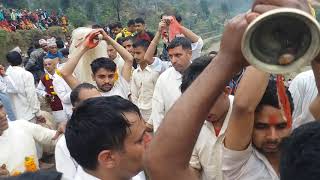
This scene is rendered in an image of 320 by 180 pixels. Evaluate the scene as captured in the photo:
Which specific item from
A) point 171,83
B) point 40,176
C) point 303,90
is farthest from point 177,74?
point 40,176

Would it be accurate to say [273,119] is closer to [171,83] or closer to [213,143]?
[213,143]

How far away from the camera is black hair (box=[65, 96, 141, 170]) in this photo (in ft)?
6.45

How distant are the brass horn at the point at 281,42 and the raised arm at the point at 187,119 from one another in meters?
0.08

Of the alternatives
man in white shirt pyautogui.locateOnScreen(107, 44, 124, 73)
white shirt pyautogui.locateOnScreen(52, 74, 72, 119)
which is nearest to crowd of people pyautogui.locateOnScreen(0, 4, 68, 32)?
man in white shirt pyautogui.locateOnScreen(107, 44, 124, 73)

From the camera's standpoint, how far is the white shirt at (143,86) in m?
5.40

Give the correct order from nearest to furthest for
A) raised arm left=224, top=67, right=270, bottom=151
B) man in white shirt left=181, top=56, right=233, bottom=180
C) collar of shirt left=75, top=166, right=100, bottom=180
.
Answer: raised arm left=224, top=67, right=270, bottom=151 → collar of shirt left=75, top=166, right=100, bottom=180 → man in white shirt left=181, top=56, right=233, bottom=180

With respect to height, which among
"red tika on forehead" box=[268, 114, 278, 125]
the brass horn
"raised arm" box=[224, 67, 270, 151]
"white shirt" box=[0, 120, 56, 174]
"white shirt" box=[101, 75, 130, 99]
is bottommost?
"white shirt" box=[101, 75, 130, 99]

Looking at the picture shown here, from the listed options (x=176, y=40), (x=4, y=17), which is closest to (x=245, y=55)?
(x=176, y=40)

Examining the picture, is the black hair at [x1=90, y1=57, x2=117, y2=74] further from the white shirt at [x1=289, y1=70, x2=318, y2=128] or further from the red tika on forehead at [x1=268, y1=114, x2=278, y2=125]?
the red tika on forehead at [x1=268, y1=114, x2=278, y2=125]

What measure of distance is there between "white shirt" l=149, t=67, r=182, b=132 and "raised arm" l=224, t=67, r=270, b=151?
96.1 inches

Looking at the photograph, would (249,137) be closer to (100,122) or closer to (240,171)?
(240,171)

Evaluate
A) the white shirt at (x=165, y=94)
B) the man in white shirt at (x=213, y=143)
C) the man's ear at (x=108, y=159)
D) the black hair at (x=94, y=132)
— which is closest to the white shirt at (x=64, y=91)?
the white shirt at (x=165, y=94)

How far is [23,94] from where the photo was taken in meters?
6.11

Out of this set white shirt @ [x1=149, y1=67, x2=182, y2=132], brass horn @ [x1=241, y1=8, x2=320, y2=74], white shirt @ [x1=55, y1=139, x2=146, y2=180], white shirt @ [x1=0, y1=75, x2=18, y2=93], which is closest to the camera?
brass horn @ [x1=241, y1=8, x2=320, y2=74]
